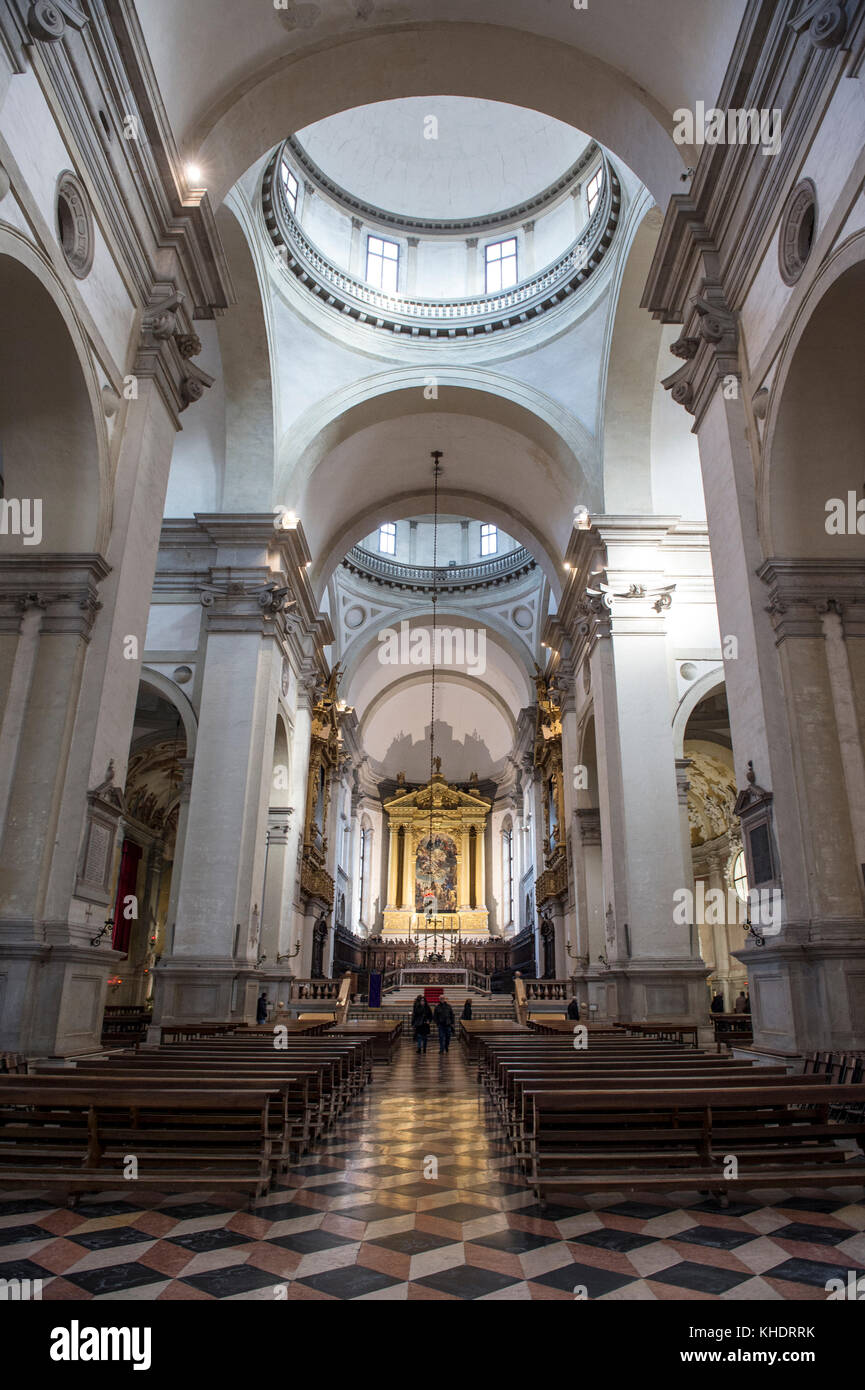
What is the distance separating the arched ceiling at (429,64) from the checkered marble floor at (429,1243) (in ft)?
32.4

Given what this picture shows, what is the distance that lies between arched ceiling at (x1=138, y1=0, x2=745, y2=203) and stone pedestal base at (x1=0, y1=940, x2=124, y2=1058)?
8.47 metres

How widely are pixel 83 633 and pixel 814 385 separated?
695 centimetres

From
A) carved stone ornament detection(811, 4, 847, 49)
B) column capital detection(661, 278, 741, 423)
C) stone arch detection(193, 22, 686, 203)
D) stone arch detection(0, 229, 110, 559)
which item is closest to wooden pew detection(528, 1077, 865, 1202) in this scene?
stone arch detection(0, 229, 110, 559)

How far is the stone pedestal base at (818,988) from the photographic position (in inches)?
257

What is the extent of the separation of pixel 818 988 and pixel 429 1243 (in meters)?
4.23

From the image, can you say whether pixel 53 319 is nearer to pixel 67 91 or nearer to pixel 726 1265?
pixel 67 91

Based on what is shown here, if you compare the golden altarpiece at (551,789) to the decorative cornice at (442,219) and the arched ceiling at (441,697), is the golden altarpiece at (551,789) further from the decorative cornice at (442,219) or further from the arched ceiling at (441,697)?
the decorative cornice at (442,219)

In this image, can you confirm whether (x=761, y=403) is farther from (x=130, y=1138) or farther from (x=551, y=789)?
(x=551, y=789)

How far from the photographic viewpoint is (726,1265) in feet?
11.4

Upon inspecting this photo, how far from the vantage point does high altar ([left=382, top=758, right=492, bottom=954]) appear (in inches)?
1535

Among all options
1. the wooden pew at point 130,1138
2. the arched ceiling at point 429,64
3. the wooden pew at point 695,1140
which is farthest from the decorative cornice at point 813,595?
the wooden pew at point 130,1138

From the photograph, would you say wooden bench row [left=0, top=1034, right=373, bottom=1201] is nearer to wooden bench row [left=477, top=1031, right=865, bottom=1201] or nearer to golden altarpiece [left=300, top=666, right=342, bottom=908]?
wooden bench row [left=477, top=1031, right=865, bottom=1201]

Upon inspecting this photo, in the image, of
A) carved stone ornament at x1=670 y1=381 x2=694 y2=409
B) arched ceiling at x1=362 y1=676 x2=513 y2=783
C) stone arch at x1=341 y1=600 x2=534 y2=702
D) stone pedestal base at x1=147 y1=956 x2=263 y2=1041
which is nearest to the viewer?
carved stone ornament at x1=670 y1=381 x2=694 y2=409

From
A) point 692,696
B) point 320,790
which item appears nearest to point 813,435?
point 692,696
